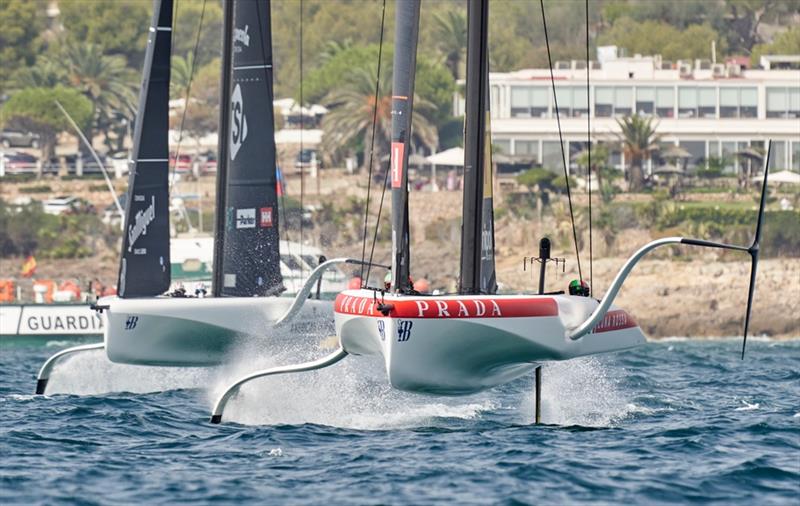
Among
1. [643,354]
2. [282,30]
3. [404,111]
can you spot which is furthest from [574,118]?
[404,111]

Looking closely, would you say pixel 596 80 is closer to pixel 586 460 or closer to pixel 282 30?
pixel 282 30

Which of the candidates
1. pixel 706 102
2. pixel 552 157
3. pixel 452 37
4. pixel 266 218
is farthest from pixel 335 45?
pixel 266 218

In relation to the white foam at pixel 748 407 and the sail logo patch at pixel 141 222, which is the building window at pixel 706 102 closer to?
the sail logo patch at pixel 141 222

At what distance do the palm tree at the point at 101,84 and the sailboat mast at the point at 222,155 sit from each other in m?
45.8

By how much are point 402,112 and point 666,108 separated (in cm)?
4703

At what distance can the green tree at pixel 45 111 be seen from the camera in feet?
234

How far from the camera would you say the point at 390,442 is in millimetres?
19266

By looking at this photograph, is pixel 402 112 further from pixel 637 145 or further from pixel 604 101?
pixel 604 101

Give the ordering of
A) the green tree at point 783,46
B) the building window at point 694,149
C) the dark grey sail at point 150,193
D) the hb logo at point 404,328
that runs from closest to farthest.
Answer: the hb logo at point 404,328
the dark grey sail at point 150,193
the building window at point 694,149
the green tree at point 783,46

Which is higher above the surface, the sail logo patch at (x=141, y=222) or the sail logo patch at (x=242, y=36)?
the sail logo patch at (x=242, y=36)

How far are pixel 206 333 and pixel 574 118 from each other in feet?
130

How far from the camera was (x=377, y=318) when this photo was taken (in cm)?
1941

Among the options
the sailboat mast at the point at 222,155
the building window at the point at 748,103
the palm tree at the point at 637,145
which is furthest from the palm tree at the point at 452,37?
the sailboat mast at the point at 222,155

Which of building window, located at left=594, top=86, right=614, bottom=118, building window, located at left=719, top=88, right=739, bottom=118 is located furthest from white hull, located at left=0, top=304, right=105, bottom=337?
building window, located at left=719, top=88, right=739, bottom=118
